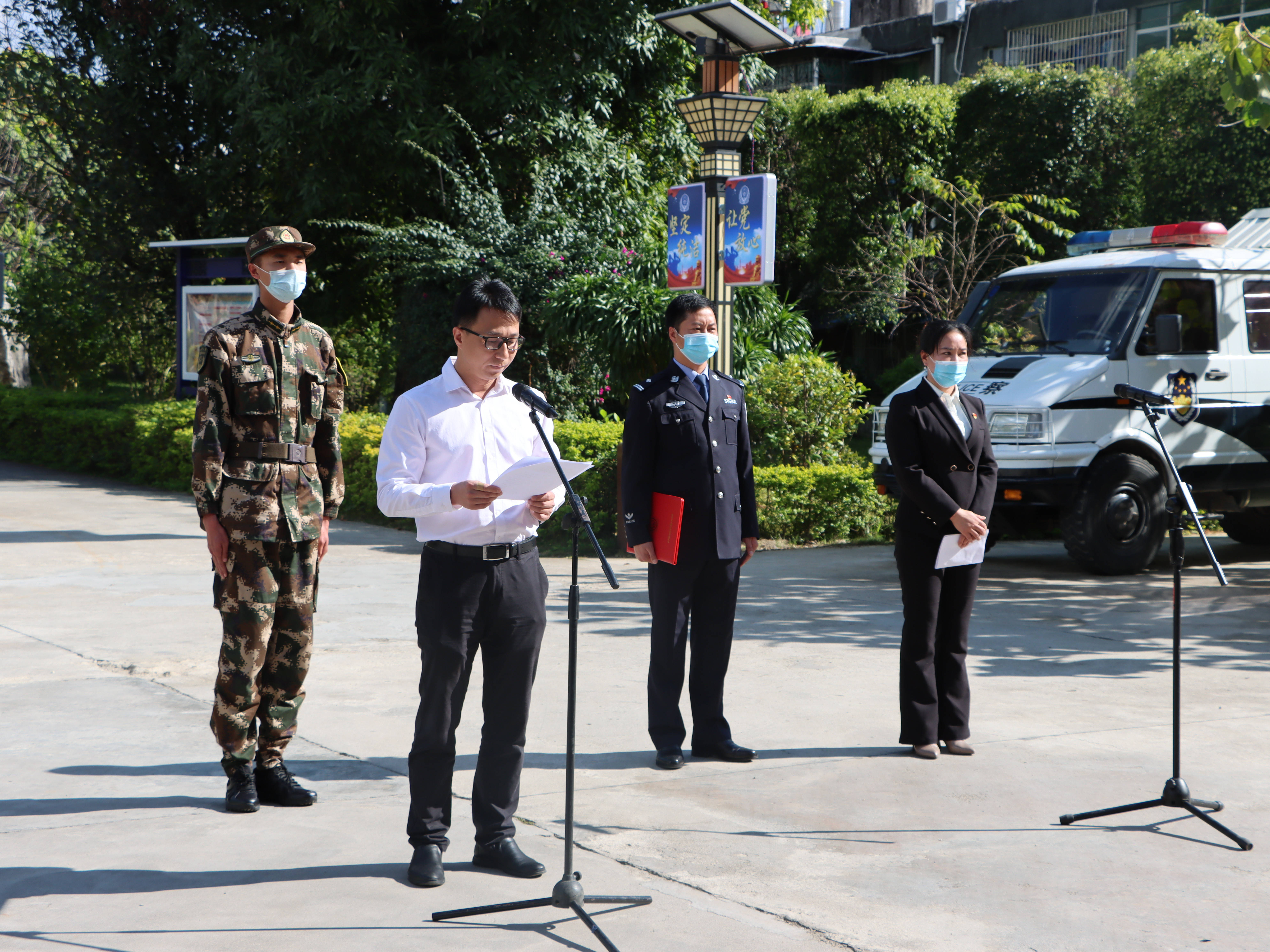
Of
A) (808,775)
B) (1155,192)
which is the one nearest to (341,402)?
(808,775)

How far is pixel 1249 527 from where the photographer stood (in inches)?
509

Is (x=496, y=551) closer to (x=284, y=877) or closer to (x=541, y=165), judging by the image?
(x=284, y=877)

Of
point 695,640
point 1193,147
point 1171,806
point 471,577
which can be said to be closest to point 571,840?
point 471,577

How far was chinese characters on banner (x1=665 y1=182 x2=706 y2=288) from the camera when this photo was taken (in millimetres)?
10047

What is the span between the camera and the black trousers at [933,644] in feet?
18.5

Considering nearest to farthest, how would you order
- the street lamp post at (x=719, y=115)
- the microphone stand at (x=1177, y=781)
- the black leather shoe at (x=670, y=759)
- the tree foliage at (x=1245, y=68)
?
the microphone stand at (x=1177, y=781) < the black leather shoe at (x=670, y=759) < the tree foliage at (x=1245, y=68) < the street lamp post at (x=719, y=115)

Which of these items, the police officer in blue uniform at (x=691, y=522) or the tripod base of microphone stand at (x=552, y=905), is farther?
the police officer in blue uniform at (x=691, y=522)

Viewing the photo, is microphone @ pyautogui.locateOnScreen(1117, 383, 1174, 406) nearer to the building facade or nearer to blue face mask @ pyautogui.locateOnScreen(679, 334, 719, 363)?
blue face mask @ pyautogui.locateOnScreen(679, 334, 719, 363)

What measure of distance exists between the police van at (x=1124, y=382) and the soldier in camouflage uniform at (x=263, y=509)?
6.11m

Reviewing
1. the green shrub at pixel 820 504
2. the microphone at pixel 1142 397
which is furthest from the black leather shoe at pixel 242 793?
the green shrub at pixel 820 504

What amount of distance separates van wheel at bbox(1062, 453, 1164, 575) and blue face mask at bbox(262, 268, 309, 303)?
7356 millimetres

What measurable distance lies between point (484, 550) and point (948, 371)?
260cm

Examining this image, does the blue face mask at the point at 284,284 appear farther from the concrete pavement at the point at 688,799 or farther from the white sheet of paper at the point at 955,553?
the white sheet of paper at the point at 955,553

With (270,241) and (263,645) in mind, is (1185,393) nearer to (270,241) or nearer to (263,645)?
(270,241)
